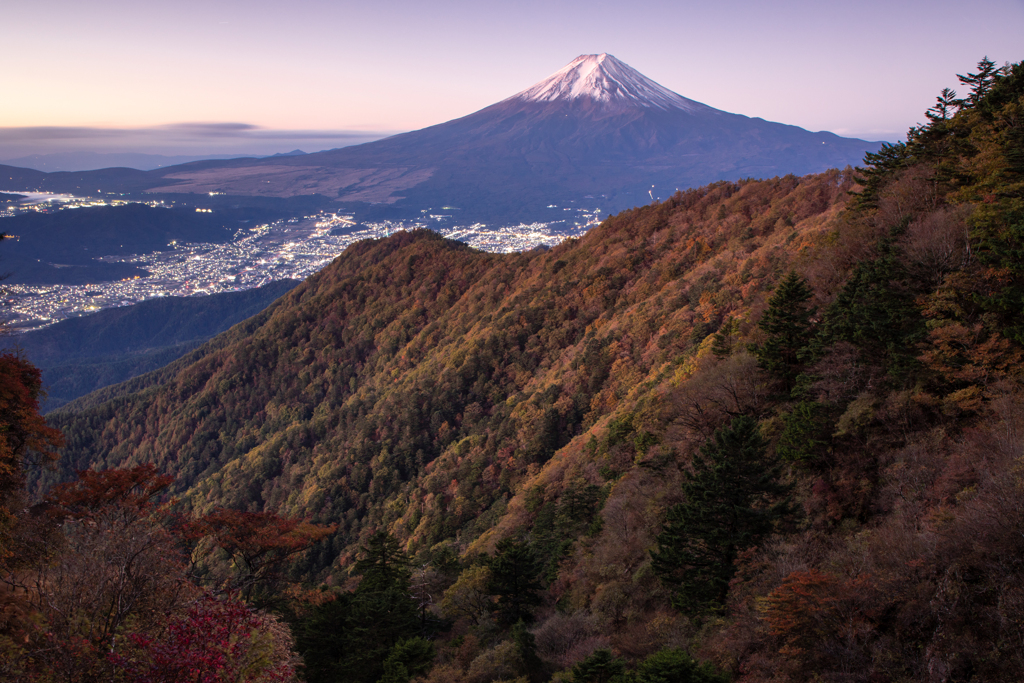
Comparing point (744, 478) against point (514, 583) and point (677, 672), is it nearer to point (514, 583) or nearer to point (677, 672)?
point (677, 672)

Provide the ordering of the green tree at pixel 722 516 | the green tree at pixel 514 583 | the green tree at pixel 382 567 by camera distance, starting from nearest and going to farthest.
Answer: the green tree at pixel 722 516
the green tree at pixel 514 583
the green tree at pixel 382 567

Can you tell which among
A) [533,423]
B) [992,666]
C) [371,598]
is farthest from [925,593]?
[533,423]

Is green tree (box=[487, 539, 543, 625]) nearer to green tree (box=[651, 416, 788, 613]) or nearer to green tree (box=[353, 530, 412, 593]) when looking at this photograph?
green tree (box=[353, 530, 412, 593])

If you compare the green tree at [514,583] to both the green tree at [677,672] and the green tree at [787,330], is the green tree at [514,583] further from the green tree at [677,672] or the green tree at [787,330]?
the green tree at [787,330]

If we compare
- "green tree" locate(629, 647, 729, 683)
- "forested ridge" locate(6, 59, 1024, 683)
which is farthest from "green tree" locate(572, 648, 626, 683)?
"green tree" locate(629, 647, 729, 683)

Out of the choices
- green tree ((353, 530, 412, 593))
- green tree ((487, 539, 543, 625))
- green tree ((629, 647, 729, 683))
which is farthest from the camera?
green tree ((353, 530, 412, 593))

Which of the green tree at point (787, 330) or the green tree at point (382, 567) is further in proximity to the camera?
the green tree at point (382, 567)

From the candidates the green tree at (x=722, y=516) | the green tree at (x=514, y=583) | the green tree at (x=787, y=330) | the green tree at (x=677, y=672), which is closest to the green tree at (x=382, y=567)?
the green tree at (x=514, y=583)
